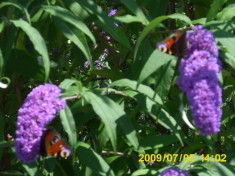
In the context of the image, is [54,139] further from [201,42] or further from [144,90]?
[201,42]

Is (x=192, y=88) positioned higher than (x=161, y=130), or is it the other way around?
(x=192, y=88)

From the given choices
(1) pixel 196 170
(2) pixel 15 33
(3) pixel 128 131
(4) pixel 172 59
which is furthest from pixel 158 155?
(2) pixel 15 33

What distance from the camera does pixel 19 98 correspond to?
208 centimetres

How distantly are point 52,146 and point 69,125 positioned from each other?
11cm

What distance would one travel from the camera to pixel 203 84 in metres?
1.27

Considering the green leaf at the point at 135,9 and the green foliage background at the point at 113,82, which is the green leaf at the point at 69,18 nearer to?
the green foliage background at the point at 113,82

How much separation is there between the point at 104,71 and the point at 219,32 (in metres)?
0.74

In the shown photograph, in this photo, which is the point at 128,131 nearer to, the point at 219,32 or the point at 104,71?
the point at 219,32

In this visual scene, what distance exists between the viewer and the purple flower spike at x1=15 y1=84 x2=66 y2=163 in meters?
1.40

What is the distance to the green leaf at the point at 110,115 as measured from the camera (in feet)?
5.04

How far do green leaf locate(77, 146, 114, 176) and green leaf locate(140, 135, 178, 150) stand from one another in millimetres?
156

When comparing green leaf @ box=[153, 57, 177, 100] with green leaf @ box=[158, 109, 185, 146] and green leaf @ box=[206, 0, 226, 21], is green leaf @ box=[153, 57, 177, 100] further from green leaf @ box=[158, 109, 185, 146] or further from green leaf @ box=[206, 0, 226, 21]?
green leaf @ box=[206, 0, 226, 21]

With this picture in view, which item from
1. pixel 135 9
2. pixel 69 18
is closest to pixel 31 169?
pixel 69 18

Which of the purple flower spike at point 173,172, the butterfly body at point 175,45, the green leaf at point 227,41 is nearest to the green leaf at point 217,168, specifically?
the purple flower spike at point 173,172
